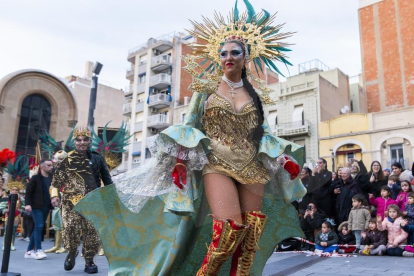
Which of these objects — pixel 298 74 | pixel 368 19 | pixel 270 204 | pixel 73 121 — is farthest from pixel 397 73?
pixel 270 204

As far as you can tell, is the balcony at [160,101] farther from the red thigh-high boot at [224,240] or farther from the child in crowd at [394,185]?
the red thigh-high boot at [224,240]

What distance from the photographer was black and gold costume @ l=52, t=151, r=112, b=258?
515cm

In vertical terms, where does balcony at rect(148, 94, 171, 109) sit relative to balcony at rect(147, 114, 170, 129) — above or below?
above

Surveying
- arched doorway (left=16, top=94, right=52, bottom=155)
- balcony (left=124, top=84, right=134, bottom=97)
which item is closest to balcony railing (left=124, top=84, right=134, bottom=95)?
balcony (left=124, top=84, right=134, bottom=97)

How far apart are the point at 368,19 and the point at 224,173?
34.5 meters

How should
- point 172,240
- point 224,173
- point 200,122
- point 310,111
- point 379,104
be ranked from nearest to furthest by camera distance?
1. point 224,173
2. point 200,122
3. point 172,240
4. point 310,111
5. point 379,104

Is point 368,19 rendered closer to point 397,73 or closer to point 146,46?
point 397,73

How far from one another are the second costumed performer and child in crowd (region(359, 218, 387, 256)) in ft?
13.9

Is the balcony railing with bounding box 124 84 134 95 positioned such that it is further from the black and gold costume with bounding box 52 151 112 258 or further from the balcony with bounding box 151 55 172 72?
the black and gold costume with bounding box 52 151 112 258

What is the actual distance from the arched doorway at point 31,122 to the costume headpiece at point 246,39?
20138 mm

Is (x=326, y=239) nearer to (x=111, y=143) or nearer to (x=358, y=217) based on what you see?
(x=358, y=217)

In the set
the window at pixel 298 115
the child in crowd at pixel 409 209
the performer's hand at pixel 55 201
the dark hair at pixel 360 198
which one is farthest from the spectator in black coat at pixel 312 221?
the window at pixel 298 115

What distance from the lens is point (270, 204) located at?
403 centimetres

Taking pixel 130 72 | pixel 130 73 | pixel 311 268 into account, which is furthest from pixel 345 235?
pixel 130 72
